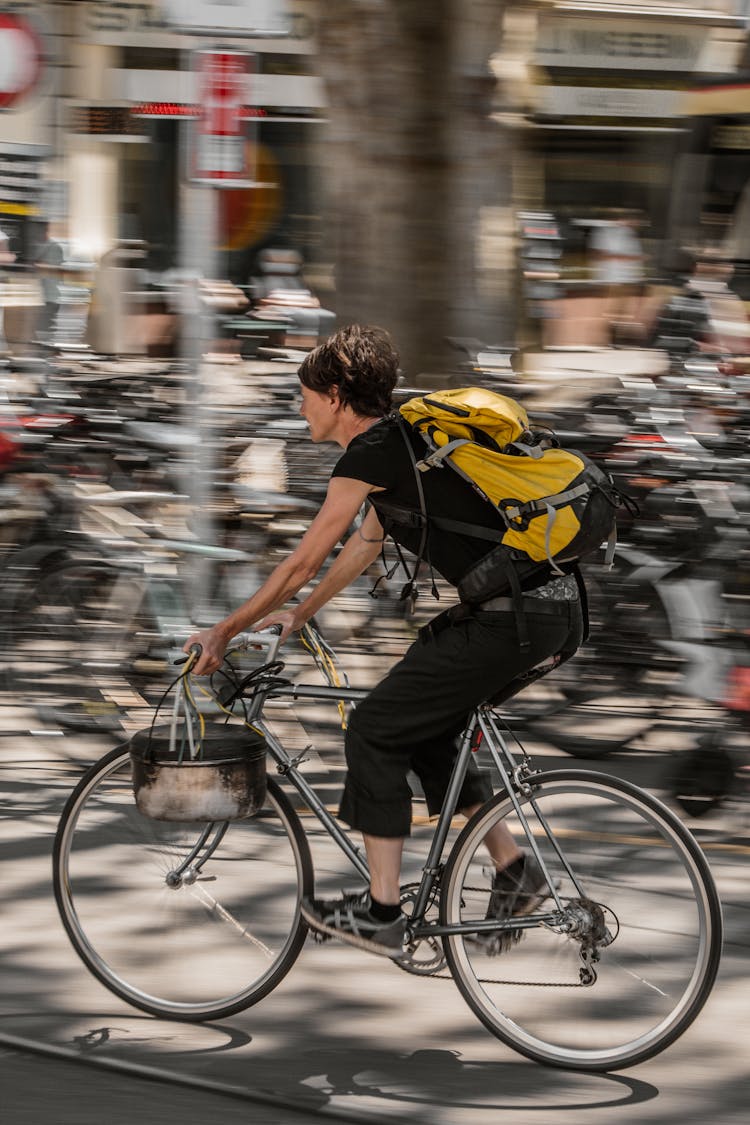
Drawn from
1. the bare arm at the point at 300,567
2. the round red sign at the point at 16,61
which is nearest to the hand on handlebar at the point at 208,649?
the bare arm at the point at 300,567

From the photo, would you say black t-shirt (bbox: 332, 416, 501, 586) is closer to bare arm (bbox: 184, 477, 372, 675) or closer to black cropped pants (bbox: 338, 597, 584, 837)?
bare arm (bbox: 184, 477, 372, 675)

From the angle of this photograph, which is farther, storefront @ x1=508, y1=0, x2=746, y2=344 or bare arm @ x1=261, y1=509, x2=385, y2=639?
storefront @ x1=508, y1=0, x2=746, y2=344

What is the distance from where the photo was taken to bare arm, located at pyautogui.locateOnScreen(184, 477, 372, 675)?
4008 mm

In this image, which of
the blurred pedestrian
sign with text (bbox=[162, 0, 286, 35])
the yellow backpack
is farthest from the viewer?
the blurred pedestrian

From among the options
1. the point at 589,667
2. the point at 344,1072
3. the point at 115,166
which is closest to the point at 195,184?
the point at 589,667

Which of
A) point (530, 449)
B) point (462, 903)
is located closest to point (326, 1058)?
point (462, 903)

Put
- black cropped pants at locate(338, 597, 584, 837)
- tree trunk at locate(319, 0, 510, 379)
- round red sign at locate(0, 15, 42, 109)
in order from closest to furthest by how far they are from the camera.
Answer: black cropped pants at locate(338, 597, 584, 837), tree trunk at locate(319, 0, 510, 379), round red sign at locate(0, 15, 42, 109)

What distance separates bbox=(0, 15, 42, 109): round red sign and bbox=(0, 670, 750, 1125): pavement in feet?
15.1

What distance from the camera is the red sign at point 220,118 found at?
6.41m

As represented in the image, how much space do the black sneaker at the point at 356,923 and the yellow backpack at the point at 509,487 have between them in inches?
31.9

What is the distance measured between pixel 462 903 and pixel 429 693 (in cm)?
51

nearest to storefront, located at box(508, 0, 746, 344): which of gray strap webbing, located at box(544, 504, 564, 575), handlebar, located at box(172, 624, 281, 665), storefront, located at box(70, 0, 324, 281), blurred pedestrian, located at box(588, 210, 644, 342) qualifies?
storefront, located at box(70, 0, 324, 281)

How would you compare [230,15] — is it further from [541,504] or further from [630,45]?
[630,45]

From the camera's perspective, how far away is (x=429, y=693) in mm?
4055
